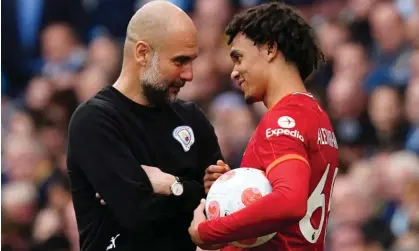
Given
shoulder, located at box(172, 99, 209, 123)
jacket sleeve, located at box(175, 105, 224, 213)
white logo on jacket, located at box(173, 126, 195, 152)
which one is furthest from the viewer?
shoulder, located at box(172, 99, 209, 123)

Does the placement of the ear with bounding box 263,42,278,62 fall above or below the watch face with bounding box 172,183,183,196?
above

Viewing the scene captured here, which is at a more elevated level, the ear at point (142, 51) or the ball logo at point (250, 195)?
the ear at point (142, 51)

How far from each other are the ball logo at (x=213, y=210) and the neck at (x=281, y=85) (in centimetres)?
49

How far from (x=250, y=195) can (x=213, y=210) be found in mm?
194

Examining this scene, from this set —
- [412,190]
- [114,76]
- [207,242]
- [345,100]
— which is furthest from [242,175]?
[114,76]

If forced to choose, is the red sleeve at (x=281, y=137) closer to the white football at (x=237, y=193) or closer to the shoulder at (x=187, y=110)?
the white football at (x=237, y=193)

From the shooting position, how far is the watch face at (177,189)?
15.0ft

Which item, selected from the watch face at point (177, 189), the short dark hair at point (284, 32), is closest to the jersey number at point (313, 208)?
the short dark hair at point (284, 32)

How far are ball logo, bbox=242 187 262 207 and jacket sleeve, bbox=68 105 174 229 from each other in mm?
483

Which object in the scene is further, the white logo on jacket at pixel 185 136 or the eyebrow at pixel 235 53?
the white logo on jacket at pixel 185 136

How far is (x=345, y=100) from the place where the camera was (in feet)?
27.4

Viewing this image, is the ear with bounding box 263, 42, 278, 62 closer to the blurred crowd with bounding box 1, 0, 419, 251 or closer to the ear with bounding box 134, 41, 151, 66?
the ear with bounding box 134, 41, 151, 66

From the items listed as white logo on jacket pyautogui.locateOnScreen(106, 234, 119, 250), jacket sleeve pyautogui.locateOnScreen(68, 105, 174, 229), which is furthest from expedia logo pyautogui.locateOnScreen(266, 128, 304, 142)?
white logo on jacket pyautogui.locateOnScreen(106, 234, 119, 250)

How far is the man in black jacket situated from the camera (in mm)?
4480
